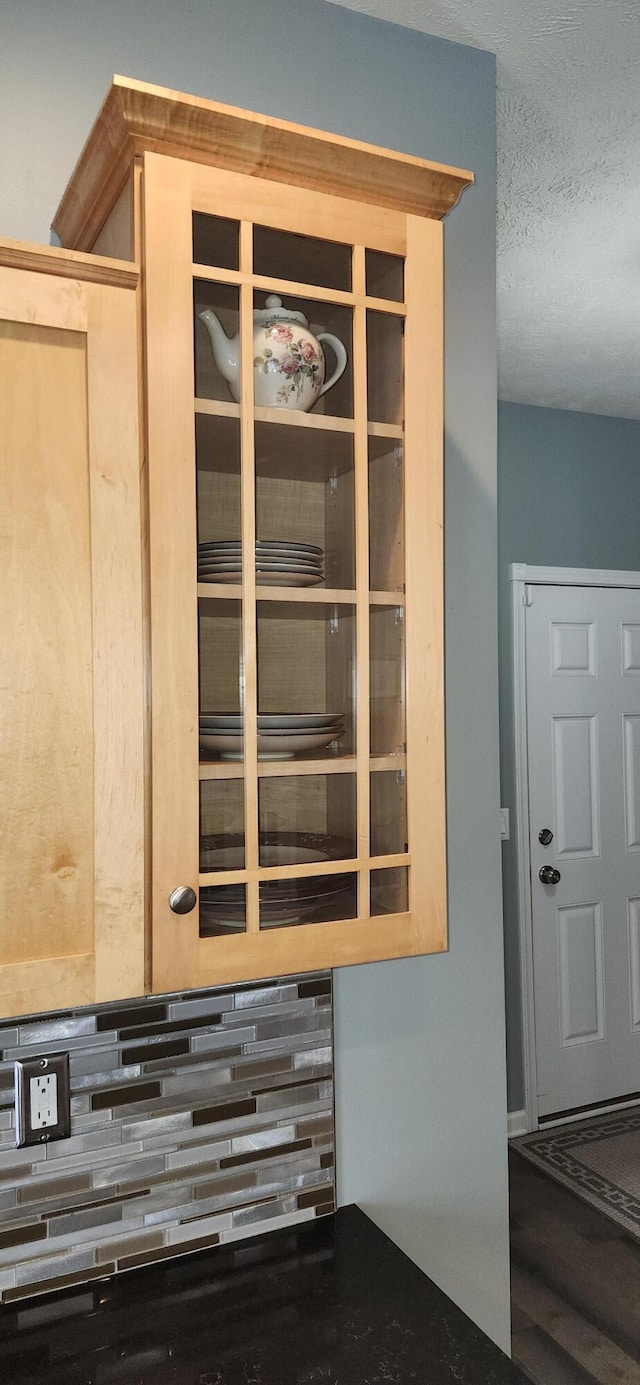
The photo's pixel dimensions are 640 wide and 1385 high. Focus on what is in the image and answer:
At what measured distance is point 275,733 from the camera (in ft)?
3.44

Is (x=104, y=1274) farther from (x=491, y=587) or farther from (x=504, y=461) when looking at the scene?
(x=504, y=461)

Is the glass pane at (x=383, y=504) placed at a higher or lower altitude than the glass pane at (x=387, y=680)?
higher

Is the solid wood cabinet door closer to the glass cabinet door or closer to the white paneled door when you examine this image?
the glass cabinet door

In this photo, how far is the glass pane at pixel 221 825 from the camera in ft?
3.28

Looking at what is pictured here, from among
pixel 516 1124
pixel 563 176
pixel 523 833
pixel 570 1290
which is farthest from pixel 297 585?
pixel 516 1124

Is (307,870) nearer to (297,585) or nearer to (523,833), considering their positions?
(297,585)

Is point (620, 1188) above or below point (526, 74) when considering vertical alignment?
below

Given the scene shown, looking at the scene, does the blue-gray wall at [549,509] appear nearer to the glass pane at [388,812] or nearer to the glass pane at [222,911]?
the glass pane at [388,812]

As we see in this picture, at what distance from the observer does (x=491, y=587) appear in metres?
1.60

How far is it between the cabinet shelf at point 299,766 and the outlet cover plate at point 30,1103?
1.62ft

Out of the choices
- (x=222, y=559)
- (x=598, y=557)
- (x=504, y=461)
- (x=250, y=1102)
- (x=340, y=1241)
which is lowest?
(x=340, y=1241)

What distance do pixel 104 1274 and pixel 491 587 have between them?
44.9 inches

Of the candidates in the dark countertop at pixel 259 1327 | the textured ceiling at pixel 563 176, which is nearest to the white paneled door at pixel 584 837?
the textured ceiling at pixel 563 176

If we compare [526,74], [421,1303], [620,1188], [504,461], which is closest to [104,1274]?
[421,1303]
